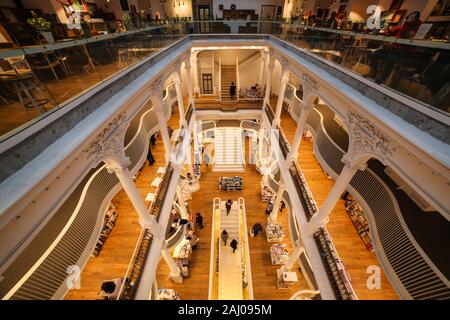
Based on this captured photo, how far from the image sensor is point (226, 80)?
15695 mm

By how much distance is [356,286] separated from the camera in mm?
6246

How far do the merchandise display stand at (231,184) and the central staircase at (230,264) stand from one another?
1.49m

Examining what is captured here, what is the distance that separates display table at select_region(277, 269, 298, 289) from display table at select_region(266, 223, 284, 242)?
151 centimetres

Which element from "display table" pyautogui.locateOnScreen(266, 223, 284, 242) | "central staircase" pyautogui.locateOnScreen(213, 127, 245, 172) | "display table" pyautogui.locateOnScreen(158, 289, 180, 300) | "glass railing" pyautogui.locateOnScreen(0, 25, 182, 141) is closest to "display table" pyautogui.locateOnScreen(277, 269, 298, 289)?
"display table" pyautogui.locateOnScreen(266, 223, 284, 242)

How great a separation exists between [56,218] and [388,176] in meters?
9.73

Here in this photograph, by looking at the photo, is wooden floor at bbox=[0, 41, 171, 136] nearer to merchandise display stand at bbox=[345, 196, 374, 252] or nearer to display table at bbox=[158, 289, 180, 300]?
display table at bbox=[158, 289, 180, 300]

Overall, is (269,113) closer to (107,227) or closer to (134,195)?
(134,195)

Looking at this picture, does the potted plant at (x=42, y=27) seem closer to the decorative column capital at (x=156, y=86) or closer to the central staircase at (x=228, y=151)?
the decorative column capital at (x=156, y=86)

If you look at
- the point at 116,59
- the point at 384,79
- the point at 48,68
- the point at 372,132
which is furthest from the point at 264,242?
the point at 48,68

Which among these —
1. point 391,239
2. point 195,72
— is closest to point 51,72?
point 391,239

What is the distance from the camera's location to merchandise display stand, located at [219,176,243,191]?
42.1ft

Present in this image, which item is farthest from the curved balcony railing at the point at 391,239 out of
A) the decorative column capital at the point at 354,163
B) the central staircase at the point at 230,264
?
the central staircase at the point at 230,264

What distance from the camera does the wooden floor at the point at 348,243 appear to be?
6246 millimetres

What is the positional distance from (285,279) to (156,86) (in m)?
8.40
